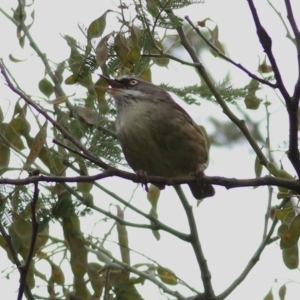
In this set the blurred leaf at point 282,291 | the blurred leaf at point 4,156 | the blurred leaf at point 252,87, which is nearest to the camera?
the blurred leaf at point 4,156

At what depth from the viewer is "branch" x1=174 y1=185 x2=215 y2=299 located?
4574 mm

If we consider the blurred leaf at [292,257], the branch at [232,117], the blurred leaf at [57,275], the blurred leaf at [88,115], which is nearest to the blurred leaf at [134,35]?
the branch at [232,117]

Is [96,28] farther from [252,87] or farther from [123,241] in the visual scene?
[123,241]

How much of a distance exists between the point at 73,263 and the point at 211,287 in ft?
2.86

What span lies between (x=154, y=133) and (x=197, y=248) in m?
0.78

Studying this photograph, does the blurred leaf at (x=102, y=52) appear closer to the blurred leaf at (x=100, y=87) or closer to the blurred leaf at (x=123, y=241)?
the blurred leaf at (x=100, y=87)

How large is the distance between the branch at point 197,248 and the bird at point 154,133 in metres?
0.15

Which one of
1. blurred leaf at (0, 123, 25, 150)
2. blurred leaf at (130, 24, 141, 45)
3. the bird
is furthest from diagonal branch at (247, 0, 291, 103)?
blurred leaf at (0, 123, 25, 150)

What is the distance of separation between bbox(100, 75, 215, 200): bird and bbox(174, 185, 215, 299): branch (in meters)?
0.15

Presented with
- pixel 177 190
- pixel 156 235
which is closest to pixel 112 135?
pixel 177 190

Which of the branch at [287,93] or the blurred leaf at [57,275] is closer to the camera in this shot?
the branch at [287,93]

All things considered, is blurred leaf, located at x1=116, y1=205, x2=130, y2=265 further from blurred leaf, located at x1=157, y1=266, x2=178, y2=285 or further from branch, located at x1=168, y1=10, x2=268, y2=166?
branch, located at x1=168, y1=10, x2=268, y2=166

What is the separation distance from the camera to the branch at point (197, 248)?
457cm

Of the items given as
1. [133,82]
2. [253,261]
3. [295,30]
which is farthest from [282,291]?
[295,30]
